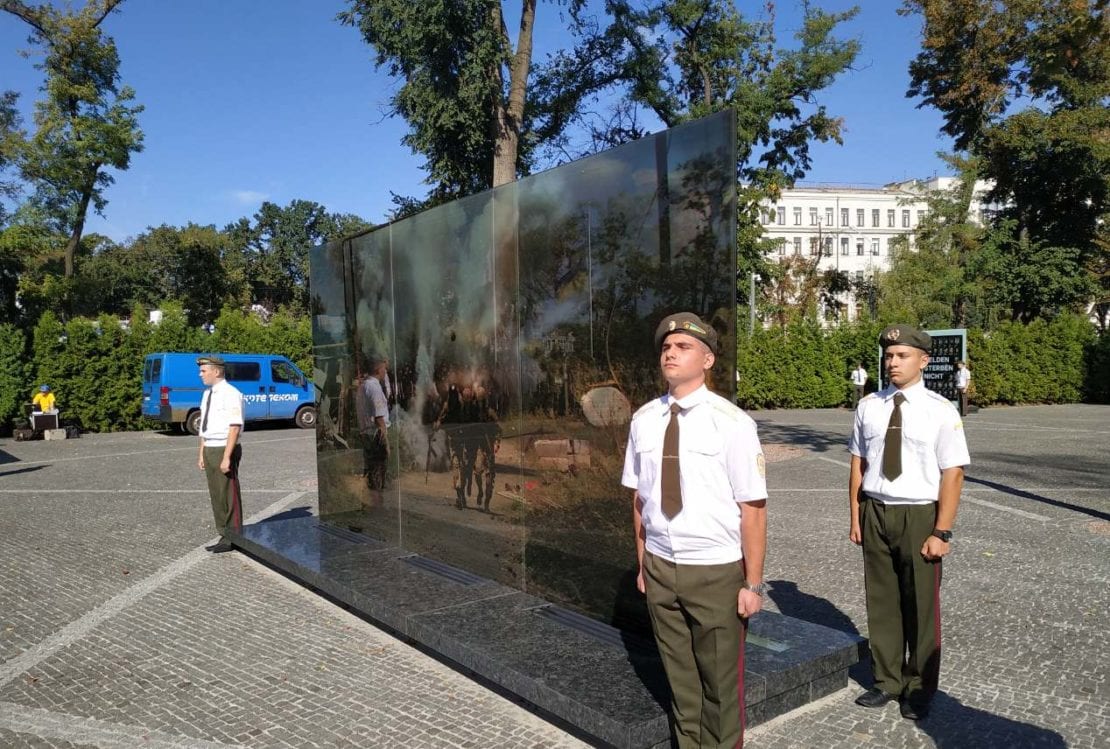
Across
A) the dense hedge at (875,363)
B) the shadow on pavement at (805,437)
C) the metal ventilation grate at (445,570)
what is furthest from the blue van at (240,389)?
the metal ventilation grate at (445,570)

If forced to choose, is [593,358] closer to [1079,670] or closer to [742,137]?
[1079,670]

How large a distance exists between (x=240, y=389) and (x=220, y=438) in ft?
51.3

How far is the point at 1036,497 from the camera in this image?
10328 millimetres

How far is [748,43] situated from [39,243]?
23.0 m

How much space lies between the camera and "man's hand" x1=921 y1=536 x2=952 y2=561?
12.4 ft

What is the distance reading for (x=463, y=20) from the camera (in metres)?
15.1

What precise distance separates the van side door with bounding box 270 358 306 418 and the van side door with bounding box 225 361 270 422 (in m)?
0.24

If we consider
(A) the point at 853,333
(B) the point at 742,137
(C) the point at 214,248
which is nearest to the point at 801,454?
(B) the point at 742,137

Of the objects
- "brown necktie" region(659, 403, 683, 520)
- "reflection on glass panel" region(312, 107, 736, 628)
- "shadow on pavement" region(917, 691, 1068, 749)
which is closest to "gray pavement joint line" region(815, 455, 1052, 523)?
"shadow on pavement" region(917, 691, 1068, 749)

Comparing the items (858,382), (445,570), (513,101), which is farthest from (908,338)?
(858,382)

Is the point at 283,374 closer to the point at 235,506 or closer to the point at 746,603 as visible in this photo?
the point at 235,506

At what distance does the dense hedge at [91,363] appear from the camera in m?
21.7

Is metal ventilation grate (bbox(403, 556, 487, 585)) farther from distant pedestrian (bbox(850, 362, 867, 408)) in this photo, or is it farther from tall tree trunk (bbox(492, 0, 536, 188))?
distant pedestrian (bbox(850, 362, 867, 408))

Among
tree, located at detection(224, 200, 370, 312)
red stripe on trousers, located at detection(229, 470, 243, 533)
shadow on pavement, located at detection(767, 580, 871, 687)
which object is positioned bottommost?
shadow on pavement, located at detection(767, 580, 871, 687)
